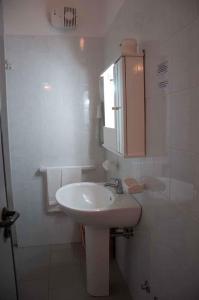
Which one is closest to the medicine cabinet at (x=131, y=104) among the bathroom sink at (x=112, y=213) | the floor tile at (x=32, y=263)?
the bathroom sink at (x=112, y=213)

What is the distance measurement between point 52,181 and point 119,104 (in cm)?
135

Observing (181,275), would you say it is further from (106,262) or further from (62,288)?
(62,288)

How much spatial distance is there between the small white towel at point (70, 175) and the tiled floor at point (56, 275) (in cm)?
75

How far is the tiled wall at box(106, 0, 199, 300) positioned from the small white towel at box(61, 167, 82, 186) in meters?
1.05

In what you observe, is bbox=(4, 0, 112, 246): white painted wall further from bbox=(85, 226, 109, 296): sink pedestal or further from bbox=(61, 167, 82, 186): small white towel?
bbox=(85, 226, 109, 296): sink pedestal

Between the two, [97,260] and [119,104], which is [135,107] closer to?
[119,104]

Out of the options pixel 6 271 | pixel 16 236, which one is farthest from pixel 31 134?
pixel 6 271

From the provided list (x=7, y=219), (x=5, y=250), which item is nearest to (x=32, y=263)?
(x=5, y=250)

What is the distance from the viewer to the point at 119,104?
63.5 inches

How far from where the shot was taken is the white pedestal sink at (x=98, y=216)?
5.37 feet

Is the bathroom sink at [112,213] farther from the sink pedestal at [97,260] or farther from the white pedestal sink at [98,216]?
the sink pedestal at [97,260]

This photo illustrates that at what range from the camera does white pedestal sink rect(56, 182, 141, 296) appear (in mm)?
1638

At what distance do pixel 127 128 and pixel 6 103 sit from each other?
1.50 m

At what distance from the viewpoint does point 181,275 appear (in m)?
1.13
